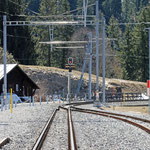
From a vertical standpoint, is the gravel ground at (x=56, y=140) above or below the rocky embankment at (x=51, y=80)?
below

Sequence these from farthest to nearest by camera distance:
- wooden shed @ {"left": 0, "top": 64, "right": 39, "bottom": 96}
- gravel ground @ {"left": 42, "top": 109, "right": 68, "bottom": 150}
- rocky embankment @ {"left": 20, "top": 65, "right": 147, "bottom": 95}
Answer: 1. rocky embankment @ {"left": 20, "top": 65, "right": 147, "bottom": 95}
2. wooden shed @ {"left": 0, "top": 64, "right": 39, "bottom": 96}
3. gravel ground @ {"left": 42, "top": 109, "right": 68, "bottom": 150}

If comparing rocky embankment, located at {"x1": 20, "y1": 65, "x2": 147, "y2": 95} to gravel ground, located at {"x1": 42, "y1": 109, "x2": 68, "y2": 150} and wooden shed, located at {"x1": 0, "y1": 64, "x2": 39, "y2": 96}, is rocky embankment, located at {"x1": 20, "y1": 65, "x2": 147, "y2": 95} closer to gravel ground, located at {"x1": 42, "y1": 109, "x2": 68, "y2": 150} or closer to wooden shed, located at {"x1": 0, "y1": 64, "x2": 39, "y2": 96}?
wooden shed, located at {"x1": 0, "y1": 64, "x2": 39, "y2": 96}

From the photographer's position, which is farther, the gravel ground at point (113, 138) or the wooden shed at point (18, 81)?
the wooden shed at point (18, 81)

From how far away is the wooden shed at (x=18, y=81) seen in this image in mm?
52406

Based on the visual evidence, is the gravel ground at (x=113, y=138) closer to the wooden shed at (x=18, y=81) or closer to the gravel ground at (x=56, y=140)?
the gravel ground at (x=56, y=140)

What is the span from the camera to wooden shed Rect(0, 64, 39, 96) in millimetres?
52406

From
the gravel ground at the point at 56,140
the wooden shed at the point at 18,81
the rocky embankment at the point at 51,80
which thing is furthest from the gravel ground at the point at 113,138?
the rocky embankment at the point at 51,80

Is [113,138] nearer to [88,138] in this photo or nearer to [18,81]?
[88,138]

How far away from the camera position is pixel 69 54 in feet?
381

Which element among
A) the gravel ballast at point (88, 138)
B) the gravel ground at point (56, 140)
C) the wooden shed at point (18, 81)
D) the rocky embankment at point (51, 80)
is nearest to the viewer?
the gravel ground at point (56, 140)

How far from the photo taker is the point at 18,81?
5694cm

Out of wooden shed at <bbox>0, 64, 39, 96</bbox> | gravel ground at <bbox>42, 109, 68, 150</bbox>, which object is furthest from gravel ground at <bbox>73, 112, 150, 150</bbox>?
wooden shed at <bbox>0, 64, 39, 96</bbox>

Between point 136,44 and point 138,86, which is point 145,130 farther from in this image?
point 136,44

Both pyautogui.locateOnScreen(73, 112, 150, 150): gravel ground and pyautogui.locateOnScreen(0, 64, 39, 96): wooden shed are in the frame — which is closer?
pyautogui.locateOnScreen(73, 112, 150, 150): gravel ground
